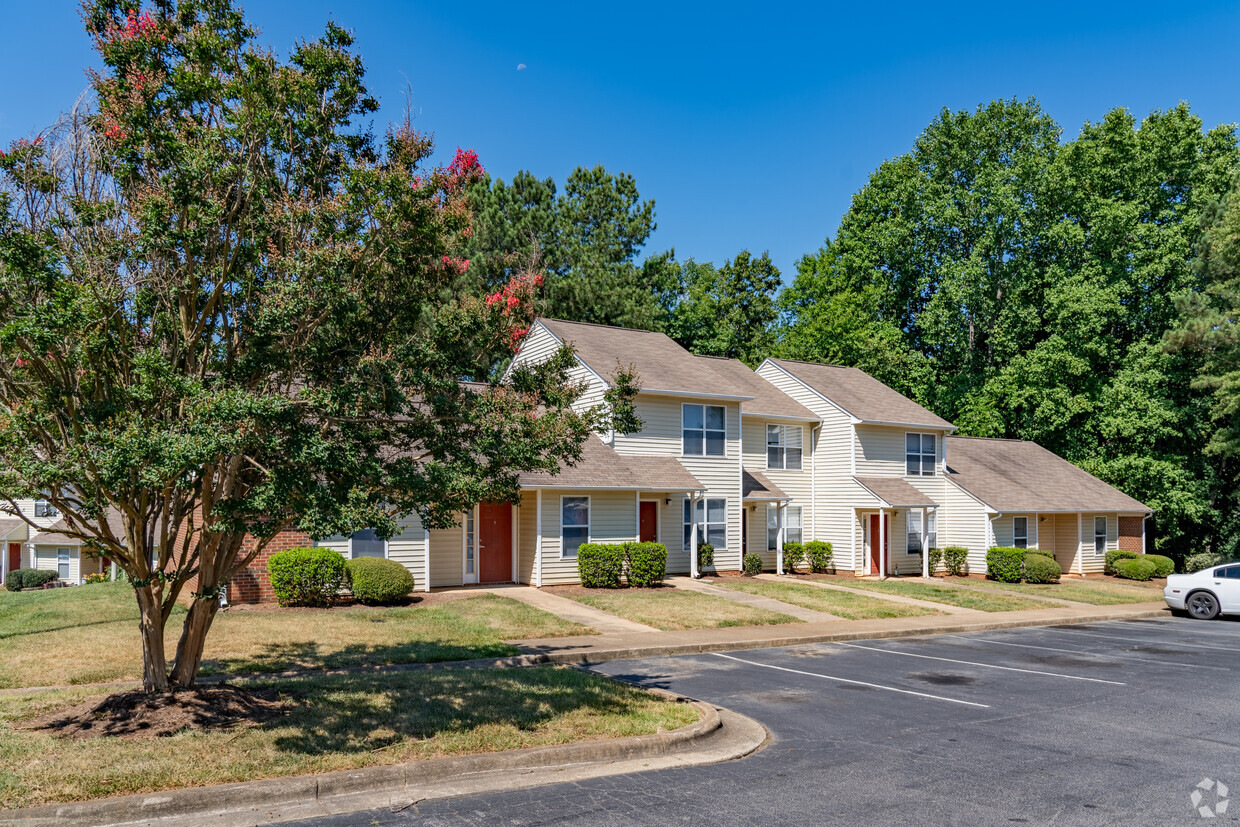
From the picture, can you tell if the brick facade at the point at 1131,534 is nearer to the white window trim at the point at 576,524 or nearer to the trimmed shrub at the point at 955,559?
the trimmed shrub at the point at 955,559

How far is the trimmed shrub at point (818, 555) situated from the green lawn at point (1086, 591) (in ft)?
14.1

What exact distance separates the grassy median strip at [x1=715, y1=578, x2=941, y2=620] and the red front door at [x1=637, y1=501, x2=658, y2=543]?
8.19 ft

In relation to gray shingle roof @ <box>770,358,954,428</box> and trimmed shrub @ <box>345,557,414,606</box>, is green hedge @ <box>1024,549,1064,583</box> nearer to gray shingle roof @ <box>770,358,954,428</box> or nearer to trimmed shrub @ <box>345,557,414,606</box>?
gray shingle roof @ <box>770,358,954,428</box>

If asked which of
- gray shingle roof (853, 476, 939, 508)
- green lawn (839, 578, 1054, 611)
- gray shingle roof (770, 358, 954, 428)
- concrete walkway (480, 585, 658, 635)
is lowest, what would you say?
green lawn (839, 578, 1054, 611)

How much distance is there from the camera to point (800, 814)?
7.20 metres

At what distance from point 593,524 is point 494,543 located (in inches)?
111

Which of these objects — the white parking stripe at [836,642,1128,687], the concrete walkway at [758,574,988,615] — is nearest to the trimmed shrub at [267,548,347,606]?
the white parking stripe at [836,642,1128,687]

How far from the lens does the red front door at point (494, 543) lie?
24.4 meters

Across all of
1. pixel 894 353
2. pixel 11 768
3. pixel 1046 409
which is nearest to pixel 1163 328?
pixel 1046 409

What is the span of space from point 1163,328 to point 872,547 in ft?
67.2

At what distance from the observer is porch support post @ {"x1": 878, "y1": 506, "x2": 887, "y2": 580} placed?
30578 millimetres

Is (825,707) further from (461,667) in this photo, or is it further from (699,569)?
(699,569)

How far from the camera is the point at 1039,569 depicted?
104 feet

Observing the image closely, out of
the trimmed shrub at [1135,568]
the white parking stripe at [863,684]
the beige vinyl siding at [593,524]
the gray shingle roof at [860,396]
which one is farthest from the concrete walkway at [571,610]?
the trimmed shrub at [1135,568]
